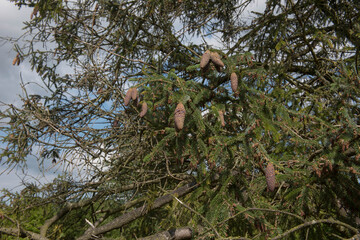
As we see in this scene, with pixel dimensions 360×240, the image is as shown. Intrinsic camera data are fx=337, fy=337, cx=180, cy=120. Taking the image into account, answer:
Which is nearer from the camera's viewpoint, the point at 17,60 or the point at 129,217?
the point at 129,217

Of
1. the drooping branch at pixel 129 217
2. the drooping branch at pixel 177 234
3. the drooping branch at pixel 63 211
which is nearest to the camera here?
the drooping branch at pixel 177 234

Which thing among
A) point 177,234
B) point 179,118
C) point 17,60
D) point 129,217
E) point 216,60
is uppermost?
point 17,60

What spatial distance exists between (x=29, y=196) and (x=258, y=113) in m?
3.48

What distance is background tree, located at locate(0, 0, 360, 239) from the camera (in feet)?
9.25

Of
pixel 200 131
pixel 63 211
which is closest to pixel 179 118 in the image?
pixel 200 131

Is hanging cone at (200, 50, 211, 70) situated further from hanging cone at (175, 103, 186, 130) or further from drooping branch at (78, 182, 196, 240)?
drooping branch at (78, 182, 196, 240)

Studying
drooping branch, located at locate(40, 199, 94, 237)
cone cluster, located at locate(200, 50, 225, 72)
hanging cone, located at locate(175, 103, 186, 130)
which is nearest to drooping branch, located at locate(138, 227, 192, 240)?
hanging cone, located at locate(175, 103, 186, 130)

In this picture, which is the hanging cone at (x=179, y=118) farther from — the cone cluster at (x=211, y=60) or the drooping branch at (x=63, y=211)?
the drooping branch at (x=63, y=211)

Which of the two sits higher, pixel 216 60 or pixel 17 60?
pixel 17 60

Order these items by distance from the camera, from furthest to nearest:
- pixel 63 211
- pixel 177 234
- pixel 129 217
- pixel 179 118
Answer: pixel 63 211 → pixel 129 217 → pixel 177 234 → pixel 179 118

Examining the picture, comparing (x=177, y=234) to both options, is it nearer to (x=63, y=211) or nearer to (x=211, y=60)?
(x=211, y=60)

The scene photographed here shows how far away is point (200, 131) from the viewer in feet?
9.36

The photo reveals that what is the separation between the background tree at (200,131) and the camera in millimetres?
2818

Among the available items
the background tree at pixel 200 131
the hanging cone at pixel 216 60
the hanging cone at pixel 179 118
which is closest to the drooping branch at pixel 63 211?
the background tree at pixel 200 131
